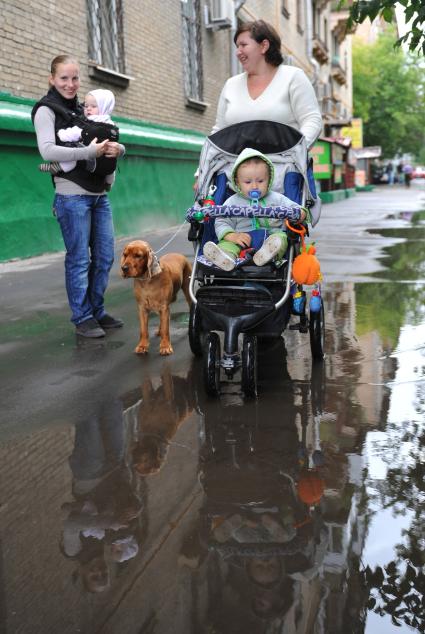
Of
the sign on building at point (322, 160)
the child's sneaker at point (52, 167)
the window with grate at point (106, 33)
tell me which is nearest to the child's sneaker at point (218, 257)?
the child's sneaker at point (52, 167)

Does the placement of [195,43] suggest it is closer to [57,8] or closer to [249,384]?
[57,8]

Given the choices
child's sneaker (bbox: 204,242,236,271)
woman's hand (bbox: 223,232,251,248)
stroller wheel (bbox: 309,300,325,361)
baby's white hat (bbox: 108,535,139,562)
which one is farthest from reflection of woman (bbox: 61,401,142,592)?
stroller wheel (bbox: 309,300,325,361)

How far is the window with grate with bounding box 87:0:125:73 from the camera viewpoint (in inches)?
484

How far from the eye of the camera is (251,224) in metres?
4.98

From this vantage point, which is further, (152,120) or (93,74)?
(152,120)

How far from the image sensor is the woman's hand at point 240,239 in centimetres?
473

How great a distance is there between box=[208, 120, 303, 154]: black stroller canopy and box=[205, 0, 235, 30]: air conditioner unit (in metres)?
13.1

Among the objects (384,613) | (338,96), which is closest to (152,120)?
(384,613)

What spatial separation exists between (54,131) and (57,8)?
20.1ft

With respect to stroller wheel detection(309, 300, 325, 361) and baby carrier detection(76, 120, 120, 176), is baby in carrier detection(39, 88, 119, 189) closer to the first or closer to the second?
baby carrier detection(76, 120, 120, 176)

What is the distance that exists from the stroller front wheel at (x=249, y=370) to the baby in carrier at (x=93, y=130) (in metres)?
2.30

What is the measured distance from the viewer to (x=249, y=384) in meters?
4.36

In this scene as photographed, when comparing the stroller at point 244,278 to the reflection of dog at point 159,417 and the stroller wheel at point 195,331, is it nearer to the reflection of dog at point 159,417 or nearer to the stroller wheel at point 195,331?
the stroller wheel at point 195,331

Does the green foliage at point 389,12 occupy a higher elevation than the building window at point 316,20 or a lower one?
lower
